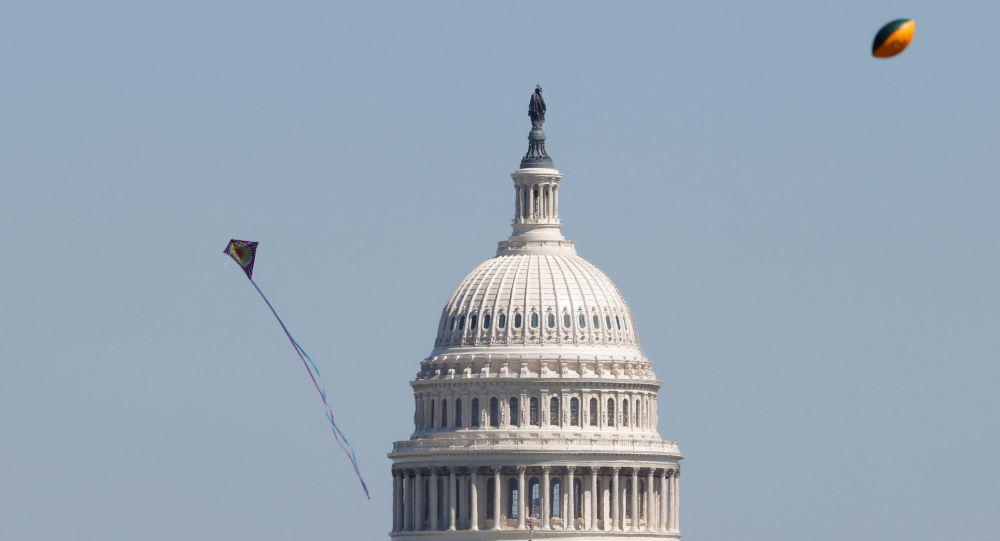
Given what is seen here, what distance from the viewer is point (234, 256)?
528 ft

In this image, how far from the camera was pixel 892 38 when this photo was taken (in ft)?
346

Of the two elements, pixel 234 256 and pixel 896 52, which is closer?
pixel 896 52

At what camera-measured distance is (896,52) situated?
105750 millimetres

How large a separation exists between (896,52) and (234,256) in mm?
60478

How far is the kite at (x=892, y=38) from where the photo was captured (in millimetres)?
104812

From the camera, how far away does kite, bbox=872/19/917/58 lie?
10481 centimetres
